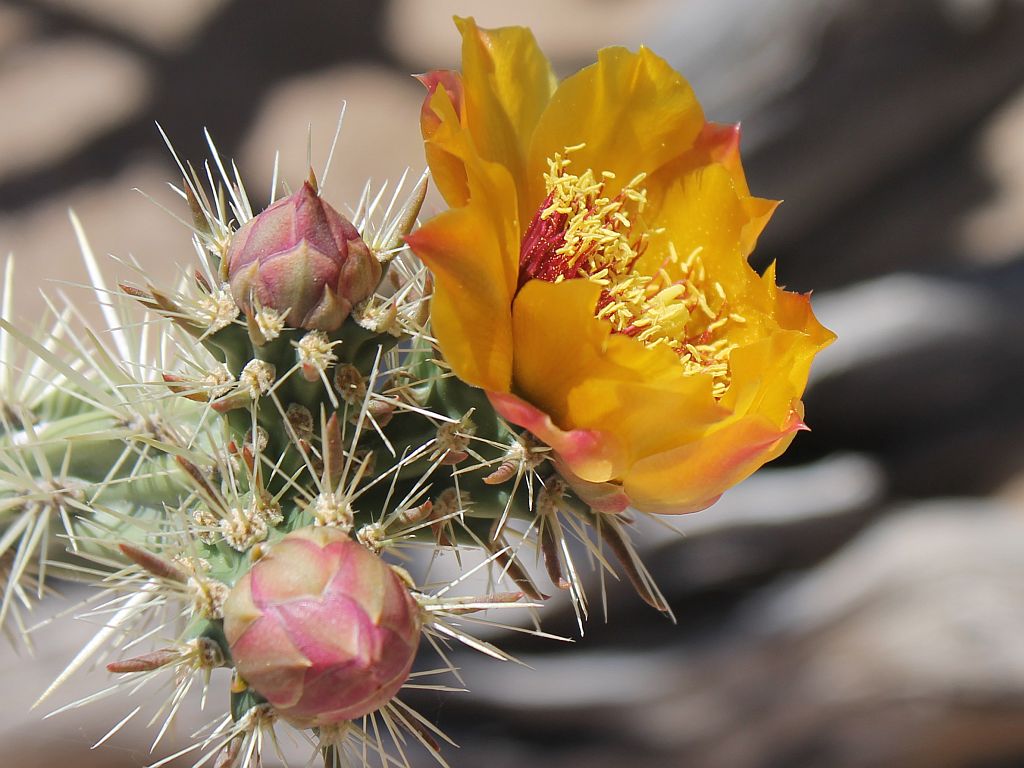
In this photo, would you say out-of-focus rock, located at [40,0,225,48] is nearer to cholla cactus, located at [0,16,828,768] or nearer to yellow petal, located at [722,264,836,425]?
cholla cactus, located at [0,16,828,768]

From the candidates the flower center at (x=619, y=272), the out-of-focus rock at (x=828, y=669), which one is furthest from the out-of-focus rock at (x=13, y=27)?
the flower center at (x=619, y=272)

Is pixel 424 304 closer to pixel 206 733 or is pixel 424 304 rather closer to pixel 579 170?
pixel 579 170

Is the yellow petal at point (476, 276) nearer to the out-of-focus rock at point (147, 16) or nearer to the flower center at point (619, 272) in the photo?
the flower center at point (619, 272)

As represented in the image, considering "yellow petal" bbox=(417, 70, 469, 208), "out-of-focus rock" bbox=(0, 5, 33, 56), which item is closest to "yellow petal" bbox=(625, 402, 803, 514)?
"yellow petal" bbox=(417, 70, 469, 208)

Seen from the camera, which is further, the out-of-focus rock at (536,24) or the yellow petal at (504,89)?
the out-of-focus rock at (536,24)

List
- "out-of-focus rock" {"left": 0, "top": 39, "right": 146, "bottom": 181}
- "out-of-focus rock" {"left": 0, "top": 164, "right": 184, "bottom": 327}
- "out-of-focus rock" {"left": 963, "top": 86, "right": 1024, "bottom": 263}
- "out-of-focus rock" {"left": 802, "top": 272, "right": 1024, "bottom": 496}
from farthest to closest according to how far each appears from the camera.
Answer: "out-of-focus rock" {"left": 0, "top": 39, "right": 146, "bottom": 181}, "out-of-focus rock" {"left": 0, "top": 164, "right": 184, "bottom": 327}, "out-of-focus rock" {"left": 963, "top": 86, "right": 1024, "bottom": 263}, "out-of-focus rock" {"left": 802, "top": 272, "right": 1024, "bottom": 496}

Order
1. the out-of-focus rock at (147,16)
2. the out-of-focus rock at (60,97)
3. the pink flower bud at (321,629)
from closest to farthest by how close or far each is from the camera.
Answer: the pink flower bud at (321,629) < the out-of-focus rock at (60,97) < the out-of-focus rock at (147,16)
